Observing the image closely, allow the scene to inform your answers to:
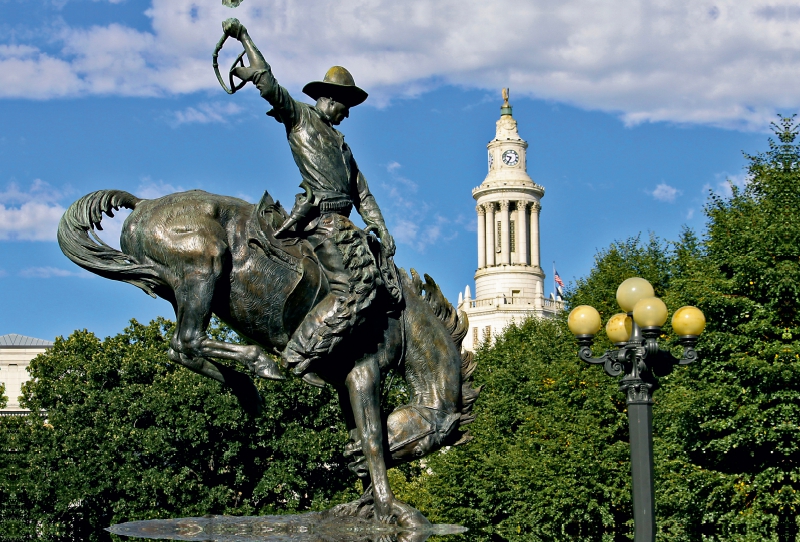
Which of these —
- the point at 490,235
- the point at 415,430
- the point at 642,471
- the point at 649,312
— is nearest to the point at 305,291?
the point at 415,430

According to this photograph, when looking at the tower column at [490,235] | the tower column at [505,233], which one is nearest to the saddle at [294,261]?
the tower column at [505,233]

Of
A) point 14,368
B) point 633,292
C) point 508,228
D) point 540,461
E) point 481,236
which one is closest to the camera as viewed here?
point 633,292

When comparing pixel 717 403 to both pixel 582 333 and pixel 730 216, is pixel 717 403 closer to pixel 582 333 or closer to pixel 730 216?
pixel 730 216

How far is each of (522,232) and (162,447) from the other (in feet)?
316

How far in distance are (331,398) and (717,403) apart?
14.0 m

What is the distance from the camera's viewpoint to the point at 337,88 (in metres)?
11.0

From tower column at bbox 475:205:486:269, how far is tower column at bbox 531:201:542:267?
5.43 metres

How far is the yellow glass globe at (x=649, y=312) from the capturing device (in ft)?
45.7

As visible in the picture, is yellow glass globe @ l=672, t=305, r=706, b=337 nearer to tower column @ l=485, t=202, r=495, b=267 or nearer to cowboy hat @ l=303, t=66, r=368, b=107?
cowboy hat @ l=303, t=66, r=368, b=107

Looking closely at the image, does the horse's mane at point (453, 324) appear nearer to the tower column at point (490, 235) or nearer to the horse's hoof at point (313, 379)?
the horse's hoof at point (313, 379)

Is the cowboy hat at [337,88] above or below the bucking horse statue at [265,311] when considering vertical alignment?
above

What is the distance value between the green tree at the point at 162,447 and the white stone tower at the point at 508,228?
8638 centimetres

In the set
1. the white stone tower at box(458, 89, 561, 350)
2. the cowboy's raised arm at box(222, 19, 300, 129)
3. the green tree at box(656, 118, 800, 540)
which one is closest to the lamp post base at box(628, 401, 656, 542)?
the cowboy's raised arm at box(222, 19, 300, 129)

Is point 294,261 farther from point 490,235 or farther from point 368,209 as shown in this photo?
point 490,235
